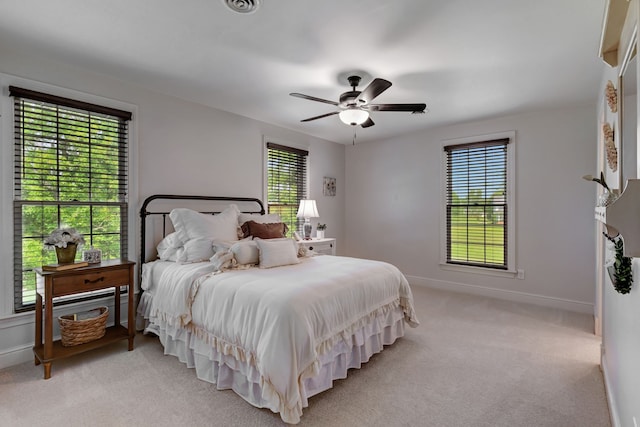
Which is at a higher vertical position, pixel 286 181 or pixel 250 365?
pixel 286 181

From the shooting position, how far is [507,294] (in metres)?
4.34

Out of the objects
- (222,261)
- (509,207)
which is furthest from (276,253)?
(509,207)

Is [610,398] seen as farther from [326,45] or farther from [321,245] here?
[321,245]

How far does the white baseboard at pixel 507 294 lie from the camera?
3857mm

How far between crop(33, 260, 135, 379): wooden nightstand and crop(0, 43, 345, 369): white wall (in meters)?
0.28

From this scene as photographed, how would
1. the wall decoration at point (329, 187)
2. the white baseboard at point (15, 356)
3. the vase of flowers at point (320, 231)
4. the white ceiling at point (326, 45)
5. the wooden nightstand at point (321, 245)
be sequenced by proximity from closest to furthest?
the white ceiling at point (326, 45) < the white baseboard at point (15, 356) < the wooden nightstand at point (321, 245) < the vase of flowers at point (320, 231) < the wall decoration at point (329, 187)

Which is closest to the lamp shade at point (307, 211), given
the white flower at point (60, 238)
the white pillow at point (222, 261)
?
the white pillow at point (222, 261)

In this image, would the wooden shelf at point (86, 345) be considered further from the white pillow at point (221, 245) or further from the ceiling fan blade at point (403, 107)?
the ceiling fan blade at point (403, 107)

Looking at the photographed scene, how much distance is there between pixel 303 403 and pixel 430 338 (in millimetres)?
1666

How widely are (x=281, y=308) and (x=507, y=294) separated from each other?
380 cm

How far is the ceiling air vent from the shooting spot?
1896 millimetres

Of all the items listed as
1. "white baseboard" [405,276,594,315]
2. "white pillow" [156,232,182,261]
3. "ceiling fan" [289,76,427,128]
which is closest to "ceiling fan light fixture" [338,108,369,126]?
"ceiling fan" [289,76,427,128]

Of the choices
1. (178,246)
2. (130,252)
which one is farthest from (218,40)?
(130,252)

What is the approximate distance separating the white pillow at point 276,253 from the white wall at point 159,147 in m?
1.40
